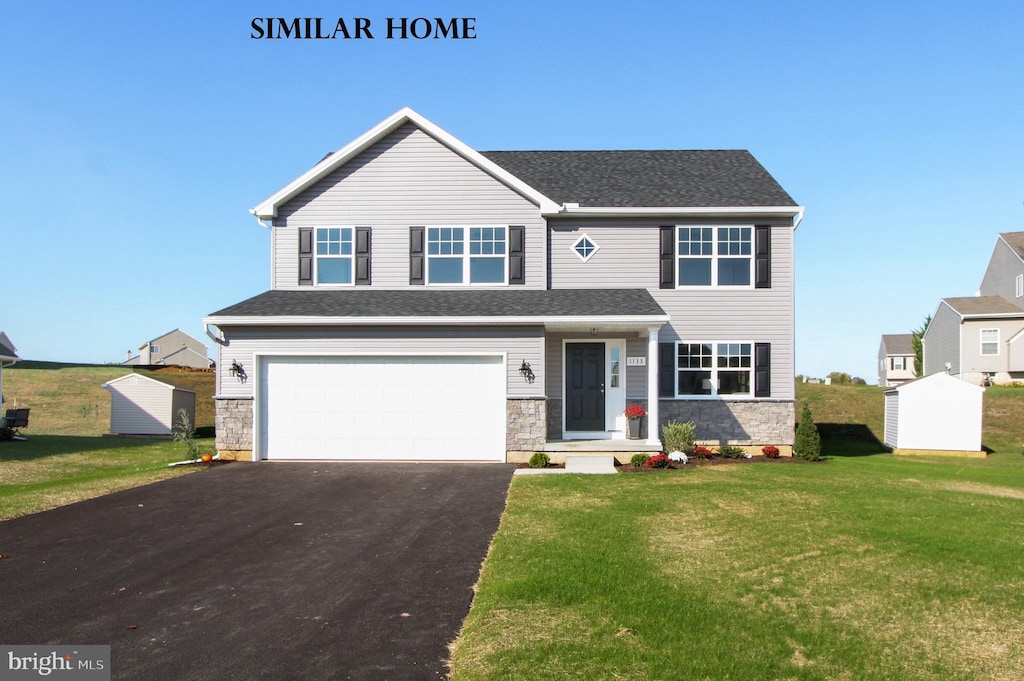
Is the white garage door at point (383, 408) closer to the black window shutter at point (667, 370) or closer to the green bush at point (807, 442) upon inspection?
the black window shutter at point (667, 370)

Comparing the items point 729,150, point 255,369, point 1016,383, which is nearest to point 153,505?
point 255,369

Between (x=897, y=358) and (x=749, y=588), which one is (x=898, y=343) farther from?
(x=749, y=588)

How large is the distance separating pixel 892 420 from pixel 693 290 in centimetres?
807

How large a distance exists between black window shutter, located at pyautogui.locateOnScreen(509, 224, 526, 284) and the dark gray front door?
2.04 meters

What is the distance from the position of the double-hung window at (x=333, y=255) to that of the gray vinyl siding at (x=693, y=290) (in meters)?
5.05

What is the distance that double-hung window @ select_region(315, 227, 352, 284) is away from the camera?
687 inches

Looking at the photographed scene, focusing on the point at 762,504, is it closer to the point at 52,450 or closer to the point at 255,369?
the point at 255,369

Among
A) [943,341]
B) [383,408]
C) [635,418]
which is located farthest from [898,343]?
[383,408]

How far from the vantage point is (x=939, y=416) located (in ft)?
64.3

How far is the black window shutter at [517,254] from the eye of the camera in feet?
56.5

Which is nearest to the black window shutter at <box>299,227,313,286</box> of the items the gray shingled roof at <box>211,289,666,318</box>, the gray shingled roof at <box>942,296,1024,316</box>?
the gray shingled roof at <box>211,289,666,318</box>

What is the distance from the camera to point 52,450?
2070cm

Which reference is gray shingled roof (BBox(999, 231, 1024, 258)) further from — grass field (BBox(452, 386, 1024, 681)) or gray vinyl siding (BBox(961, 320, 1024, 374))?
grass field (BBox(452, 386, 1024, 681))

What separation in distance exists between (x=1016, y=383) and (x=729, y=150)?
1975cm
